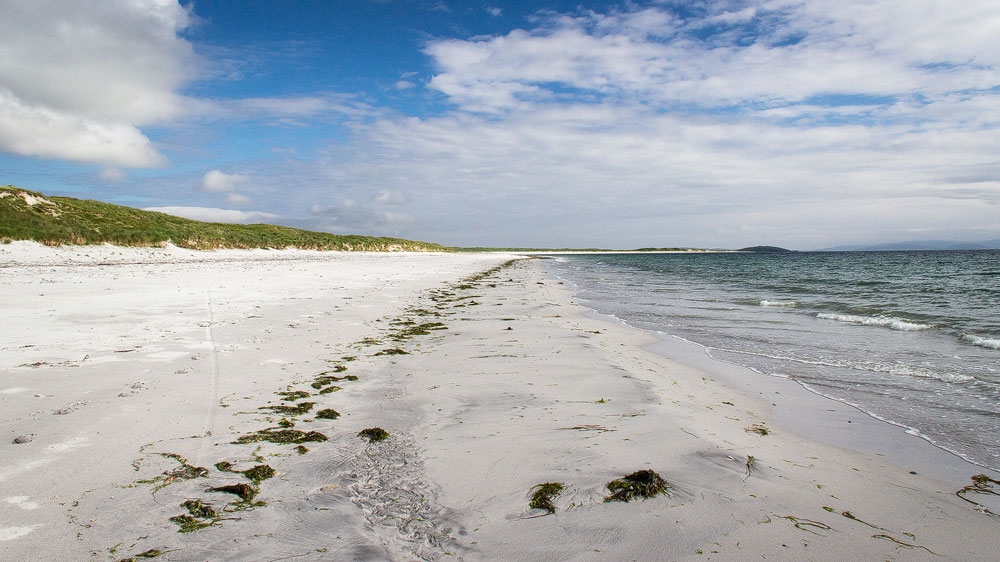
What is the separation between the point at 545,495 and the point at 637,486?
58cm

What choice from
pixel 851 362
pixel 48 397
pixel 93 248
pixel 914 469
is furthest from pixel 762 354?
pixel 93 248

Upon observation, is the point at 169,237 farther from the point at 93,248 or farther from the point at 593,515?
the point at 593,515

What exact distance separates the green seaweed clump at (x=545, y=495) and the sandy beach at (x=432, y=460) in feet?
0.14

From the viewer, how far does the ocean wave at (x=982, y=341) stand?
28.0 feet

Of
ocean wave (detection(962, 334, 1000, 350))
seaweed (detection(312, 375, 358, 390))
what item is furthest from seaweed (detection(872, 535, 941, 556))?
ocean wave (detection(962, 334, 1000, 350))

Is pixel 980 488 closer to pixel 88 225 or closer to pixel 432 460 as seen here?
pixel 432 460

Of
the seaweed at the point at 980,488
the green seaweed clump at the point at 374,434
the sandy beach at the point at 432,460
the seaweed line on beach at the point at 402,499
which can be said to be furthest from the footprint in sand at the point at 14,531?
the seaweed at the point at 980,488

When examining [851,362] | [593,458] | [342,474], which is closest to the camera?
[342,474]

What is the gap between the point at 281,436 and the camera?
147 inches

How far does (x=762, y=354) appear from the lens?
26.4 feet

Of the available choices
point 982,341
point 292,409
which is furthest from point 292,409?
point 982,341

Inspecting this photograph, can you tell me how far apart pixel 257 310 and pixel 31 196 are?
3219 centimetres

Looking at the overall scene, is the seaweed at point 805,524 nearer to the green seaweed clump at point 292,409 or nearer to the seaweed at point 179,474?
the seaweed at point 179,474

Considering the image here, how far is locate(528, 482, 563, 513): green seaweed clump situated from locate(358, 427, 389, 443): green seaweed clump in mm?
1401
